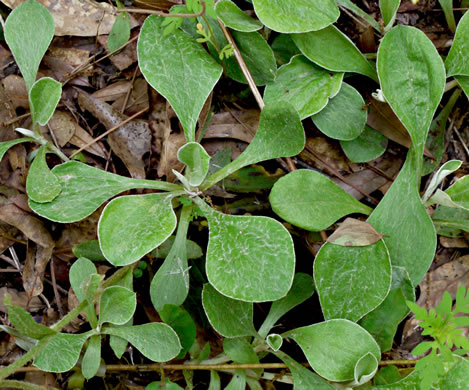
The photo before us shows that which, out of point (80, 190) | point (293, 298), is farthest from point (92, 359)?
point (293, 298)

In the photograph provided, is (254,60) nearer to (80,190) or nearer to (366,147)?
(366,147)

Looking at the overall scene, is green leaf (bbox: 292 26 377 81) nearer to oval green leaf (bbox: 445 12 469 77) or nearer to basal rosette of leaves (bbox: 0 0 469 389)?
basal rosette of leaves (bbox: 0 0 469 389)

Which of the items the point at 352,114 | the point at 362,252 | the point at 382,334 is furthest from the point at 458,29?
the point at 382,334

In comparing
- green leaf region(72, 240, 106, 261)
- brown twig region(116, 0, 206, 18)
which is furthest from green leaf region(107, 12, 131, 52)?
green leaf region(72, 240, 106, 261)

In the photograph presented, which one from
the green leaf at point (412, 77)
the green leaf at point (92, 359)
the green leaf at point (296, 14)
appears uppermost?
the green leaf at point (296, 14)

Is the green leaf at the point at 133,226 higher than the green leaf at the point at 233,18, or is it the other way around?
the green leaf at the point at 233,18

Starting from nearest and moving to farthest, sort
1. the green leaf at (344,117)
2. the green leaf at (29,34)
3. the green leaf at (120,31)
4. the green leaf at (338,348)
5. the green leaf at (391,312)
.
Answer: the green leaf at (338,348), the green leaf at (391,312), the green leaf at (29,34), the green leaf at (344,117), the green leaf at (120,31)

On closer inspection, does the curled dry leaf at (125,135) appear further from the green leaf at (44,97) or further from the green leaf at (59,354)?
the green leaf at (59,354)

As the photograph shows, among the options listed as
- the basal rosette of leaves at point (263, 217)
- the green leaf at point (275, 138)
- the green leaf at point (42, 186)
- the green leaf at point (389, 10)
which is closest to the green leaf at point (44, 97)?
the basal rosette of leaves at point (263, 217)
